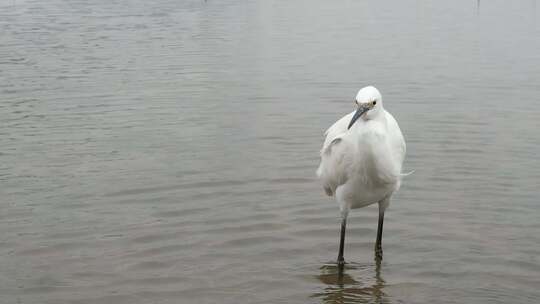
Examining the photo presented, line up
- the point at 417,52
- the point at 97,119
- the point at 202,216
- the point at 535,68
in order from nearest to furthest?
the point at 202,216, the point at 97,119, the point at 535,68, the point at 417,52

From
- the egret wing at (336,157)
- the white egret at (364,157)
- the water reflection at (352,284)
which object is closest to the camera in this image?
the white egret at (364,157)

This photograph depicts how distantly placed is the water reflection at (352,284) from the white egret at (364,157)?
15cm

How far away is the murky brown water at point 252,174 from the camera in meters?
7.22

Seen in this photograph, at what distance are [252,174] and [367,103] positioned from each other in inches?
160

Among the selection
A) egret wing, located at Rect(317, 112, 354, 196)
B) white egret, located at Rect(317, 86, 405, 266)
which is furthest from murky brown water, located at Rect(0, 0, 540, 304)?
egret wing, located at Rect(317, 112, 354, 196)

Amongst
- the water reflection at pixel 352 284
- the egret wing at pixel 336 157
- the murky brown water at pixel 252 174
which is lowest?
the water reflection at pixel 352 284

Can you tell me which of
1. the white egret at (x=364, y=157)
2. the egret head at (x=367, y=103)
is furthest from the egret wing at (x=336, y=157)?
the egret head at (x=367, y=103)

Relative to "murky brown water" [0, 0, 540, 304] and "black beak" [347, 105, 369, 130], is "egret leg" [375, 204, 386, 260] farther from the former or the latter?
"black beak" [347, 105, 369, 130]

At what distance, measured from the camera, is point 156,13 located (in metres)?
33.2

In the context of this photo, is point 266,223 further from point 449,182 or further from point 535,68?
point 535,68

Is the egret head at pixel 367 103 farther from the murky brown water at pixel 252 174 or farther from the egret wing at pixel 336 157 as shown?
the murky brown water at pixel 252 174

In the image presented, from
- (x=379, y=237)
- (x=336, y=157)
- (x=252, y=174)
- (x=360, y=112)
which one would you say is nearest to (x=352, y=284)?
(x=379, y=237)

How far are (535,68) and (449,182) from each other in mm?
8856

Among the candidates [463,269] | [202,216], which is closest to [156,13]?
[202,216]
